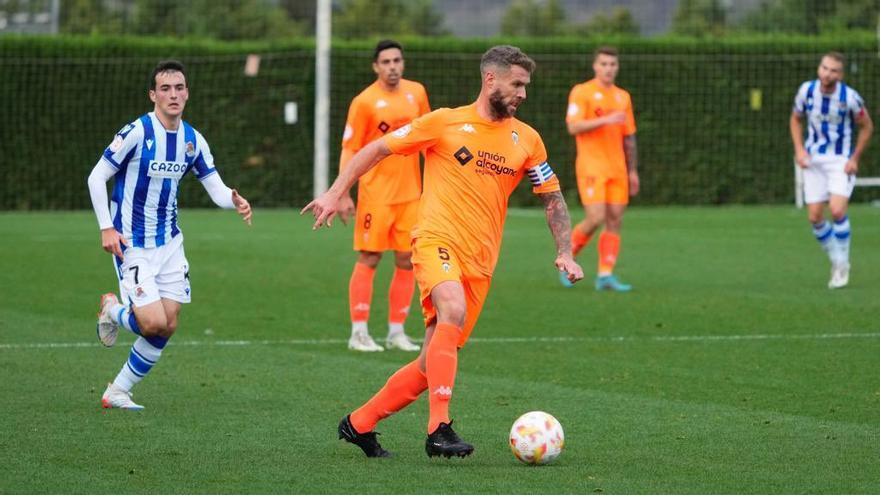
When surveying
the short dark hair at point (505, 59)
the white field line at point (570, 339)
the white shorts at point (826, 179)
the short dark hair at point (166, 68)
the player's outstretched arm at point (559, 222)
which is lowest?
the white field line at point (570, 339)

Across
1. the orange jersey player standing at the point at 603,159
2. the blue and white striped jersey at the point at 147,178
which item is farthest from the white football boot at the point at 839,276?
the blue and white striped jersey at the point at 147,178

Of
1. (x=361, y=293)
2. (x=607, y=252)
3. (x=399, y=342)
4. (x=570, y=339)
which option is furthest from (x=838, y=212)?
(x=361, y=293)

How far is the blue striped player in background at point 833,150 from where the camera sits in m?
14.3

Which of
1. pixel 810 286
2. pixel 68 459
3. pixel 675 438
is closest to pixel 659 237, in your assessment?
pixel 810 286

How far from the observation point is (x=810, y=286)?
14.6 m

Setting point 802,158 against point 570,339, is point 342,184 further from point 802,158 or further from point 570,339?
point 802,158

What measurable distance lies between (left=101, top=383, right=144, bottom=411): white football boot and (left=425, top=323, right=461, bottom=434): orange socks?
219 cm

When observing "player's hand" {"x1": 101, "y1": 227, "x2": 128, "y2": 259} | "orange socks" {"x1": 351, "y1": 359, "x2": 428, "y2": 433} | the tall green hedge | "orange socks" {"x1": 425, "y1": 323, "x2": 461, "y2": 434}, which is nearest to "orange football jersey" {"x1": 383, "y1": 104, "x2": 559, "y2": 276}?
→ "orange socks" {"x1": 425, "y1": 323, "x2": 461, "y2": 434}

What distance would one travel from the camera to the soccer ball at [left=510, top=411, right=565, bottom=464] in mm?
6609

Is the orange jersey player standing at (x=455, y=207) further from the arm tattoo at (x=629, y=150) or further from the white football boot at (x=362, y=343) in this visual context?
the arm tattoo at (x=629, y=150)

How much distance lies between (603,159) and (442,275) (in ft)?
26.9

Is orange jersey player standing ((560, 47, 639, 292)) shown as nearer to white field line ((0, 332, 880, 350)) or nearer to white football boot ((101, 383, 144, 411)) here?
white field line ((0, 332, 880, 350))

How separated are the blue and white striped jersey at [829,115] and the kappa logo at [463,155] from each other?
809 cm

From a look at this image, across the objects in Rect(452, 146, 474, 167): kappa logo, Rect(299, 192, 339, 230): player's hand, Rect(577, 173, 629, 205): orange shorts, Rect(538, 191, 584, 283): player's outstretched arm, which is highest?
Rect(452, 146, 474, 167): kappa logo
